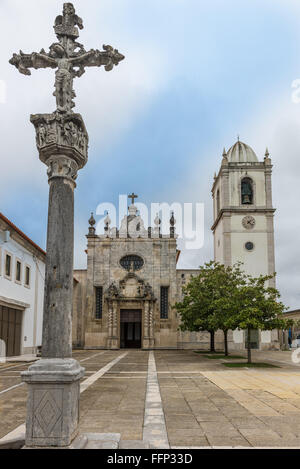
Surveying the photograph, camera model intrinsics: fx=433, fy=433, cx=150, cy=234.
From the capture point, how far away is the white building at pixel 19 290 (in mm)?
23619

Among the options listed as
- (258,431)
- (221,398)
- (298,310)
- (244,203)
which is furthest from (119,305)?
(258,431)

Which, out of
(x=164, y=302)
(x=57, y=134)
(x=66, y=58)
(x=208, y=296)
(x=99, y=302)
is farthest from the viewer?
(x=99, y=302)

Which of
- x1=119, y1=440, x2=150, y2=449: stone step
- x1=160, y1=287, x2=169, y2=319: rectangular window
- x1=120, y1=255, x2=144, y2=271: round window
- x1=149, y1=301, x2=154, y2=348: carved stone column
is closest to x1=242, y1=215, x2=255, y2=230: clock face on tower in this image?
x1=160, y1=287, x2=169, y2=319: rectangular window

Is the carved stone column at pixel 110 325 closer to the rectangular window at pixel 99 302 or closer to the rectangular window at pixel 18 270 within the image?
the rectangular window at pixel 99 302

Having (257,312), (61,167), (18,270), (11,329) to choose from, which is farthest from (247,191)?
(61,167)

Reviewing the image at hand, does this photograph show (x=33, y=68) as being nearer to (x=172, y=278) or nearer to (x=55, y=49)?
(x=55, y=49)

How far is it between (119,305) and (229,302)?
1696 centimetres

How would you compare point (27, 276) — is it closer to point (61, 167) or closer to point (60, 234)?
point (61, 167)

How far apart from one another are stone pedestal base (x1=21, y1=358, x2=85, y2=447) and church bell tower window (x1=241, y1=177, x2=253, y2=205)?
3545 cm

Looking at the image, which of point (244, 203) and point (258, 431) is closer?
point (258, 431)

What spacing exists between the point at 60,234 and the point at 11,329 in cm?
2083

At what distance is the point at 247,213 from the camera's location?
39.1 meters
